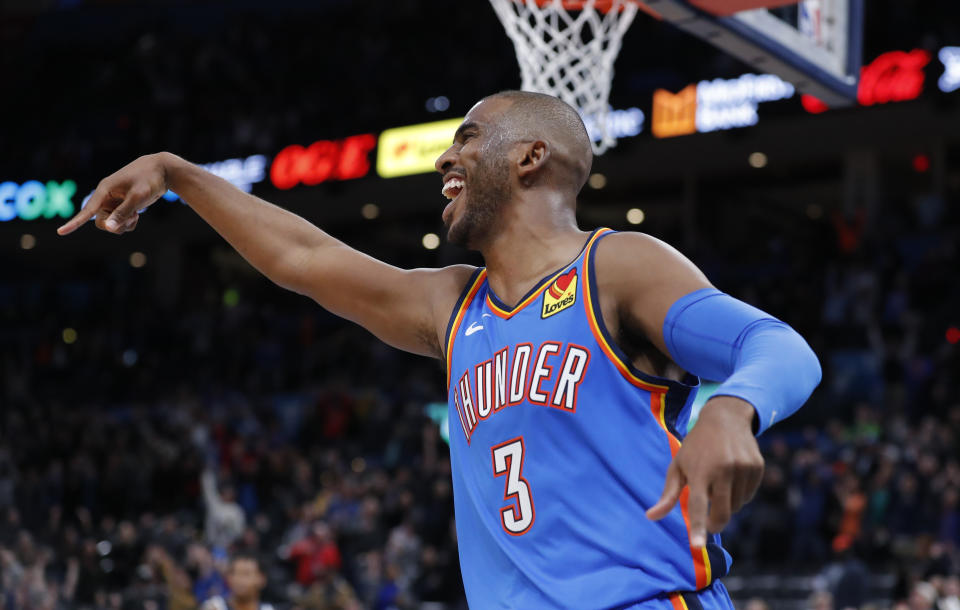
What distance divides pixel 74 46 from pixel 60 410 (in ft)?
33.5

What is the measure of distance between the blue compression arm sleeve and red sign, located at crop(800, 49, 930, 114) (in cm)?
1290

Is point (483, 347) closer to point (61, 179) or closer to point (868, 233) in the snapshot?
point (868, 233)

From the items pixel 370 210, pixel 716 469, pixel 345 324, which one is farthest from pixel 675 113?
pixel 716 469

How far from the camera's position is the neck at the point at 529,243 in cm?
271

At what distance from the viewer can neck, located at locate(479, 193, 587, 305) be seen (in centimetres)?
271

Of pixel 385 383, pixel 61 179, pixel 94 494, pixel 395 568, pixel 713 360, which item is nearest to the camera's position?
pixel 713 360

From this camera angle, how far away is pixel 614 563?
2.36 metres

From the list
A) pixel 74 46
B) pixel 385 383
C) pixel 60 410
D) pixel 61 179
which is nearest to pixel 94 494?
pixel 60 410

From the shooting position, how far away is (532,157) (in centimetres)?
275

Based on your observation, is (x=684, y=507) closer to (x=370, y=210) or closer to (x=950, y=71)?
(x=950, y=71)

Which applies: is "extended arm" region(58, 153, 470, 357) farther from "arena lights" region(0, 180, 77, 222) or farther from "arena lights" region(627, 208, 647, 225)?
"arena lights" region(627, 208, 647, 225)

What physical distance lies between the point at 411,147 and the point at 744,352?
16.5 metres

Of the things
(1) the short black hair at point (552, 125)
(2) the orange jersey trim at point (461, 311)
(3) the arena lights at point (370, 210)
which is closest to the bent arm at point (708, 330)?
(1) the short black hair at point (552, 125)

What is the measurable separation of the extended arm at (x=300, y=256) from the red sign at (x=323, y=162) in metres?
15.9
